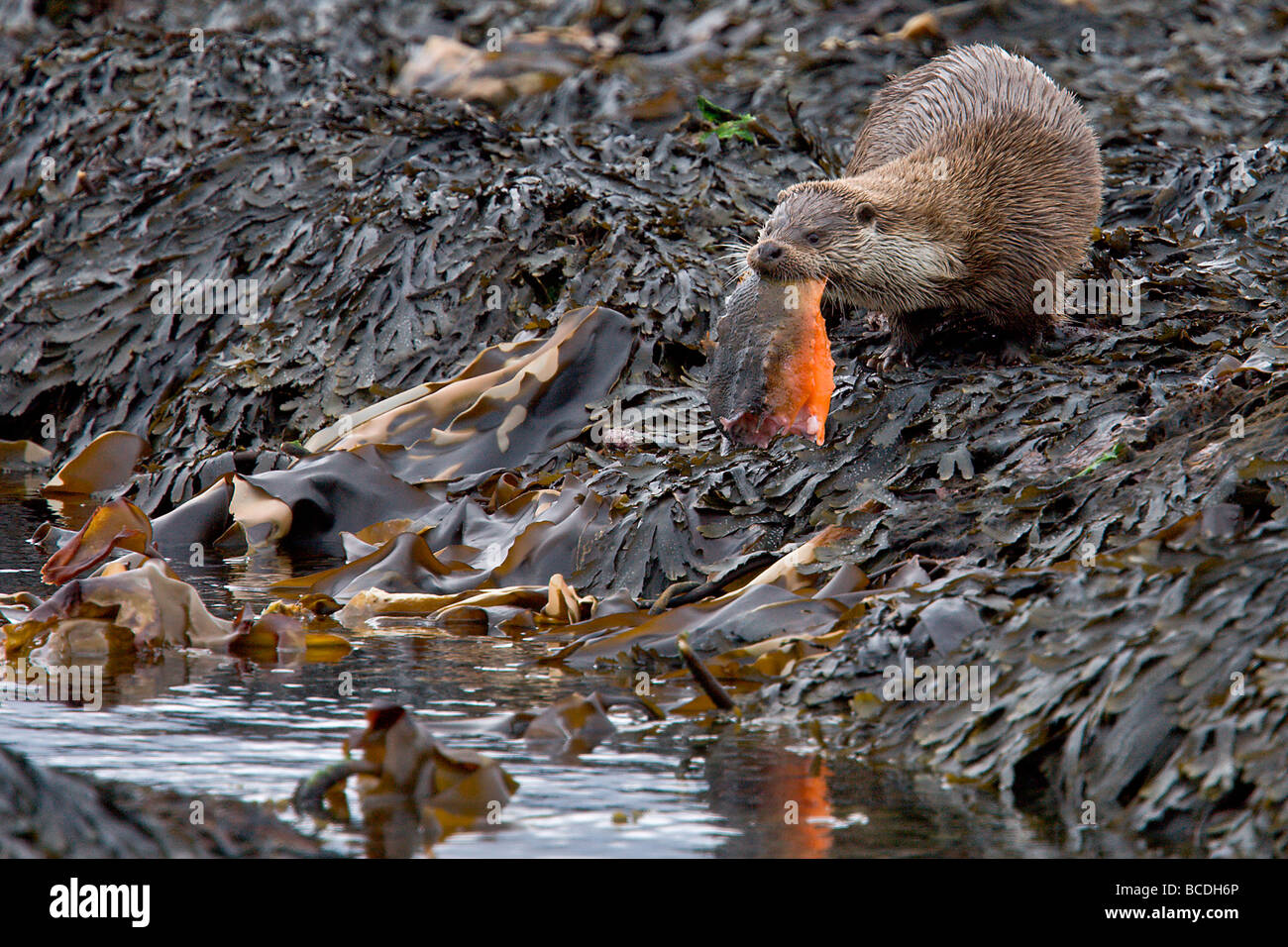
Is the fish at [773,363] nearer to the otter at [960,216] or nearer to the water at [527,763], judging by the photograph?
the otter at [960,216]

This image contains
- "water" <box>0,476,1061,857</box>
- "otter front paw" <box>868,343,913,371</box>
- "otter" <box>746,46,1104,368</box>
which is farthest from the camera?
"otter front paw" <box>868,343,913,371</box>

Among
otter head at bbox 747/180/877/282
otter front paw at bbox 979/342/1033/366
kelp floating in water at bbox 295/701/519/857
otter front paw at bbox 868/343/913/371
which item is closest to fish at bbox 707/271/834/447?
otter head at bbox 747/180/877/282

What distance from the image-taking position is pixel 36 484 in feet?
24.4

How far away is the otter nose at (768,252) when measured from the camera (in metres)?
5.13

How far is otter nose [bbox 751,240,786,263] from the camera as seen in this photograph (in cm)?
513

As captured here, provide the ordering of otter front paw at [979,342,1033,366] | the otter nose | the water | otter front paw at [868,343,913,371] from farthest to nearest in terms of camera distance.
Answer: otter front paw at [868,343,913,371], otter front paw at [979,342,1033,366], the otter nose, the water

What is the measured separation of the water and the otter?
6.22ft

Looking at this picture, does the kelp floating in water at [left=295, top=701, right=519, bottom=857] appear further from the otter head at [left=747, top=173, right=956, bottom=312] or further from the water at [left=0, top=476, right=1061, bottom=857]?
the otter head at [left=747, top=173, right=956, bottom=312]

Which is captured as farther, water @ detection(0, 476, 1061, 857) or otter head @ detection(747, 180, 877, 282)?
otter head @ detection(747, 180, 877, 282)

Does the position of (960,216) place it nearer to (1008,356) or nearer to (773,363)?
(1008,356)

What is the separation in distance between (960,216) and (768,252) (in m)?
0.82

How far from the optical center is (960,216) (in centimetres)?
552
